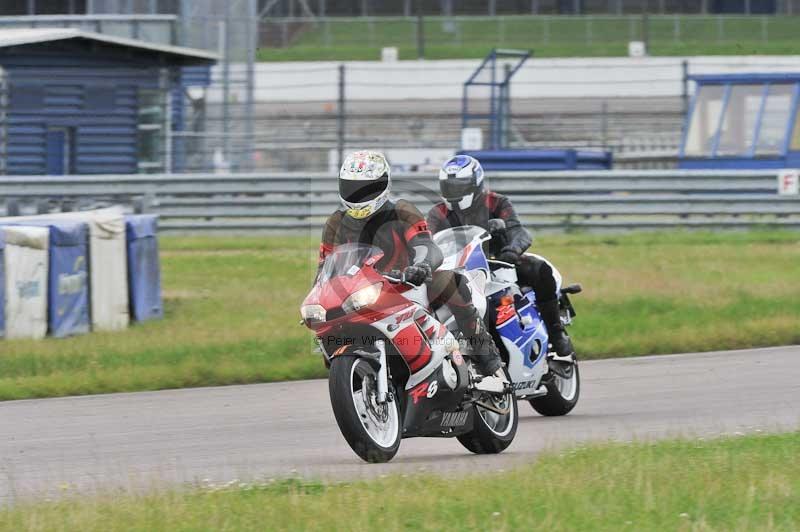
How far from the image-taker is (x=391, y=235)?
23.7ft

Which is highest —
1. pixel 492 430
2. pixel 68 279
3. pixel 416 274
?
pixel 416 274

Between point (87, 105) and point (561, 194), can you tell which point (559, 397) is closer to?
point (561, 194)

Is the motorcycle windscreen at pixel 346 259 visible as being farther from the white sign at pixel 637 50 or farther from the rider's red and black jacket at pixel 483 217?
the white sign at pixel 637 50

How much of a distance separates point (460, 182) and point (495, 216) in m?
0.46

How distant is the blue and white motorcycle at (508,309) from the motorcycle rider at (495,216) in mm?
89

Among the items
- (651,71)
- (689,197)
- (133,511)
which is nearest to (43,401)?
(133,511)

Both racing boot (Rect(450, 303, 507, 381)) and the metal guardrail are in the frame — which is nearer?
racing boot (Rect(450, 303, 507, 381))

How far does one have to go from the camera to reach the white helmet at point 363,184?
7.04 meters

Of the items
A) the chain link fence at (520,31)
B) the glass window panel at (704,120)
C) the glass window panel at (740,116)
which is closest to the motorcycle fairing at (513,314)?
the glass window panel at (740,116)

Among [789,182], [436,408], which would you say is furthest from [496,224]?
[789,182]

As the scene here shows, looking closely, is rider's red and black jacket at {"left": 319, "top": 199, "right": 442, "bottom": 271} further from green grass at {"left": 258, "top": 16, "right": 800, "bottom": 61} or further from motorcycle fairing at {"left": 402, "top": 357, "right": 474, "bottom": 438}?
green grass at {"left": 258, "top": 16, "right": 800, "bottom": 61}

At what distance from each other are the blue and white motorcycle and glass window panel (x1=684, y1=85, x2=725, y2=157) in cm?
1689

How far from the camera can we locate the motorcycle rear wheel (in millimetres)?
7742

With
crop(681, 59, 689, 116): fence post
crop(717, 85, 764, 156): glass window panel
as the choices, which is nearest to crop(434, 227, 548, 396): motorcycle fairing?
crop(681, 59, 689, 116): fence post
